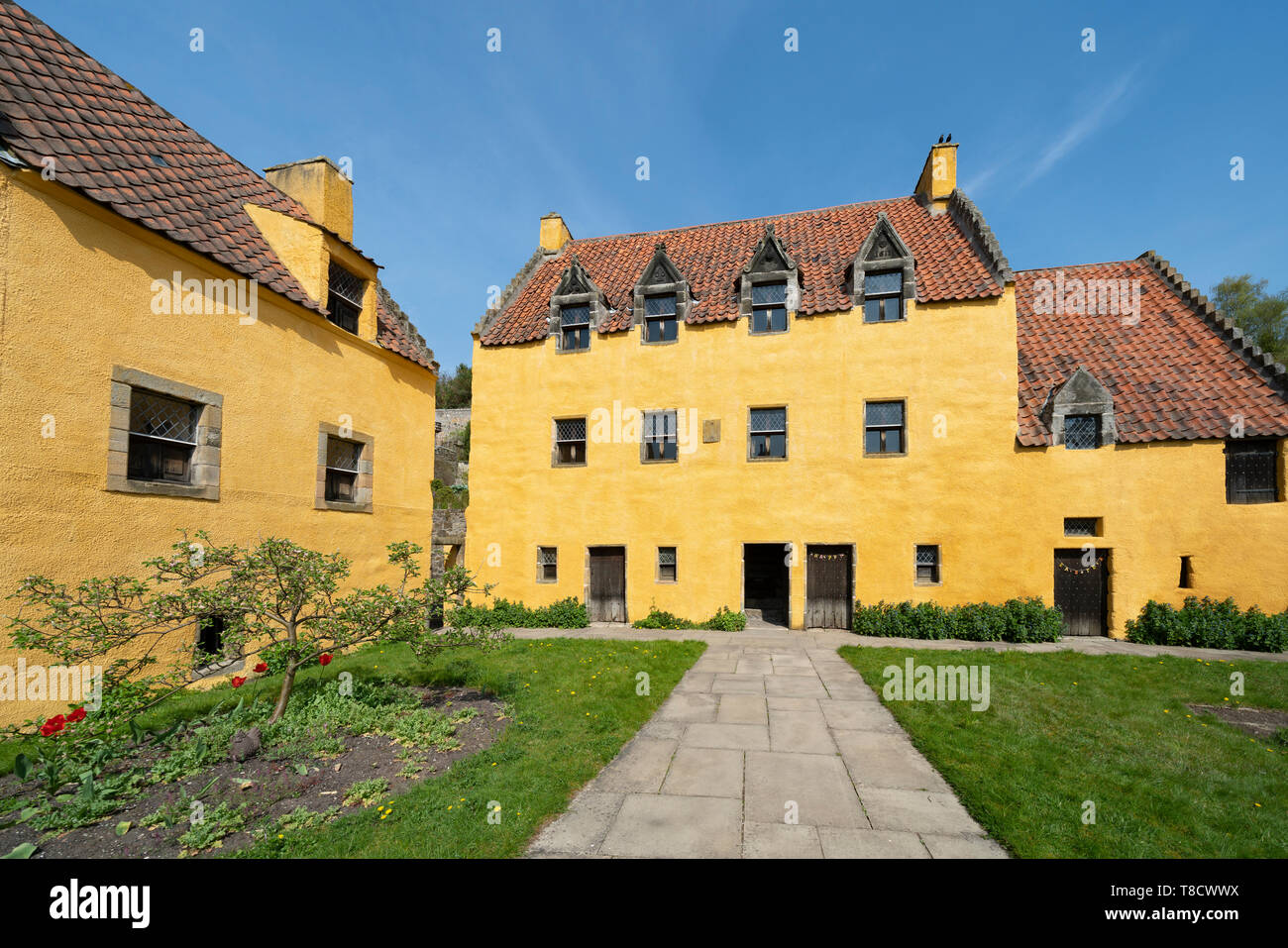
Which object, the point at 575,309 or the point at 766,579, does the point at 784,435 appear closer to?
the point at 575,309

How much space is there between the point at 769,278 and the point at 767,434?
14.7ft

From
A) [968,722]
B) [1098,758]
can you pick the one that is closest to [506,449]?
[968,722]

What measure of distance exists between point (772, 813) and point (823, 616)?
1052cm

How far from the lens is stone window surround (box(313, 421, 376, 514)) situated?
1102 cm

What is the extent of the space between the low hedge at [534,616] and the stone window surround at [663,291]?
320 inches

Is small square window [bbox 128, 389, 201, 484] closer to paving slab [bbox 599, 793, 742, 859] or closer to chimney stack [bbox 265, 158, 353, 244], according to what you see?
chimney stack [bbox 265, 158, 353, 244]

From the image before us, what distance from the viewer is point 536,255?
1933 cm

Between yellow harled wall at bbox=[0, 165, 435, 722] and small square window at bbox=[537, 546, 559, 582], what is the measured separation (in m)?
5.44

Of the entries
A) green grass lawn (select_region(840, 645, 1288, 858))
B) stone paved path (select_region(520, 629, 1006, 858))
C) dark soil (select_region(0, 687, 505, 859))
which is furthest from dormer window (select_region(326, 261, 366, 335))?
green grass lawn (select_region(840, 645, 1288, 858))

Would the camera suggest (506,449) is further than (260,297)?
Yes

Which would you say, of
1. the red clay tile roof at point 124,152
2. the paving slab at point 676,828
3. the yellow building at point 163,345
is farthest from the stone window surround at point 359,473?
the paving slab at point 676,828
